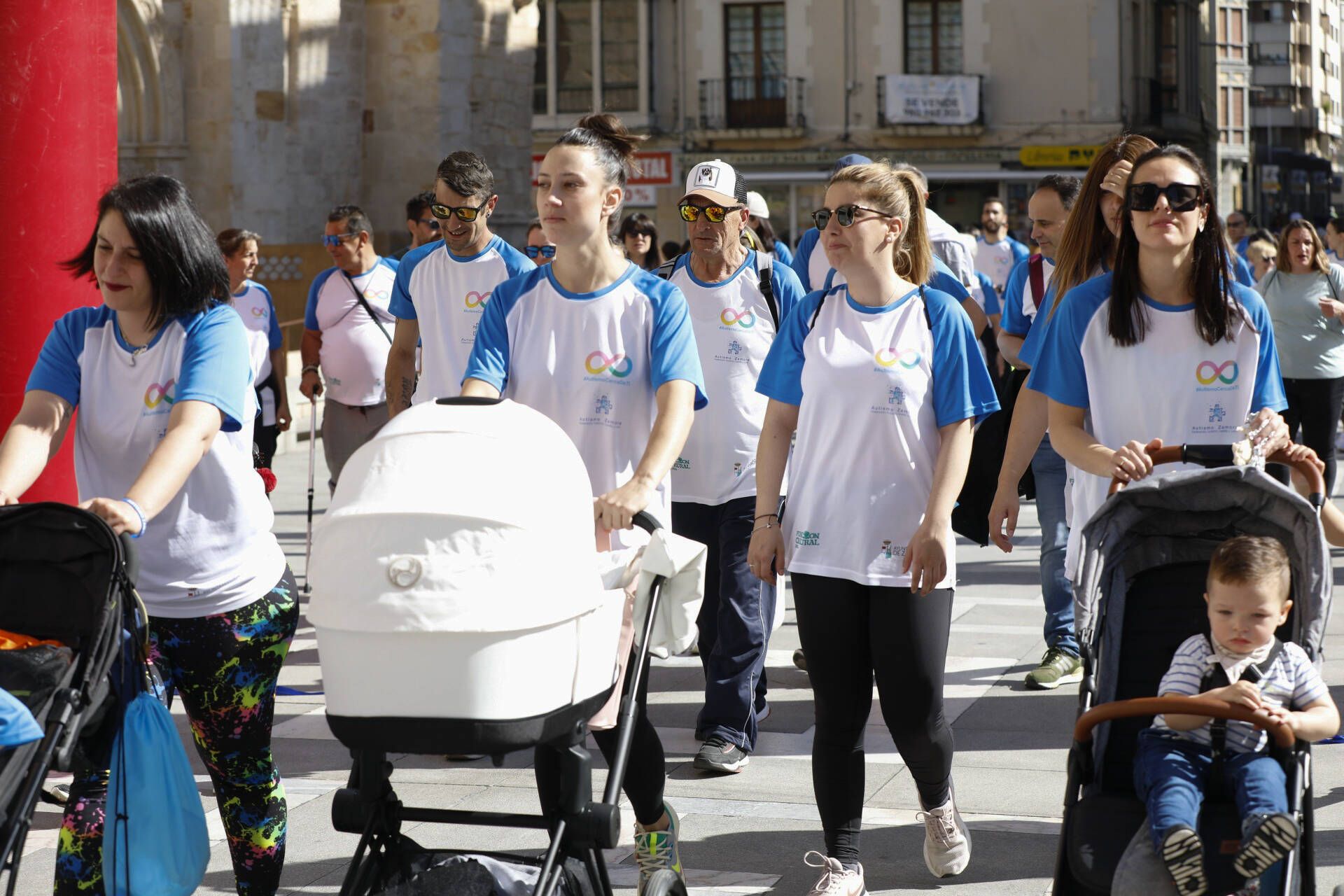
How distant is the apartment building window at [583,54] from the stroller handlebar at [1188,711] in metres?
42.6

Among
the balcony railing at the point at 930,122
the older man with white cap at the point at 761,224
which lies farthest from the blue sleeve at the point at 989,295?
the balcony railing at the point at 930,122

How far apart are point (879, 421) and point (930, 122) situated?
1551 inches

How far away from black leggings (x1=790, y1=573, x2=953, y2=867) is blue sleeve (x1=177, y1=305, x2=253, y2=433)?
151 centimetres

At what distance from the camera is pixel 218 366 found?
12.9 ft

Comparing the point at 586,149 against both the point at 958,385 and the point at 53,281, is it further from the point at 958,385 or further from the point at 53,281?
the point at 53,281

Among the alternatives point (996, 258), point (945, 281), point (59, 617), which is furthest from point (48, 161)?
point (996, 258)

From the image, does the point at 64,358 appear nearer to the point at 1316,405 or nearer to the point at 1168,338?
the point at 1168,338

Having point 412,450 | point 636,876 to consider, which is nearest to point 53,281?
point 636,876

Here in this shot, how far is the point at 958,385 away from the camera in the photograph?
450 cm

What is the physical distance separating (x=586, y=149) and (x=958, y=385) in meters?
1.14

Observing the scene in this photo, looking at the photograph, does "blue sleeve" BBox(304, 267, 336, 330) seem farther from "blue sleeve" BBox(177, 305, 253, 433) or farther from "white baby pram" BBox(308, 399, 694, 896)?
"white baby pram" BBox(308, 399, 694, 896)

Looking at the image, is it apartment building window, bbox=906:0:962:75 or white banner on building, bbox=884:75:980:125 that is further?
apartment building window, bbox=906:0:962:75

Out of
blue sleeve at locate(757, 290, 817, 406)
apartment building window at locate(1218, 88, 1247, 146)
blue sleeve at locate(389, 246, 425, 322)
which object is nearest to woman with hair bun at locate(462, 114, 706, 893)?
blue sleeve at locate(757, 290, 817, 406)

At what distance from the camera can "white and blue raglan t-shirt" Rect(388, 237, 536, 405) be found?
691 centimetres
